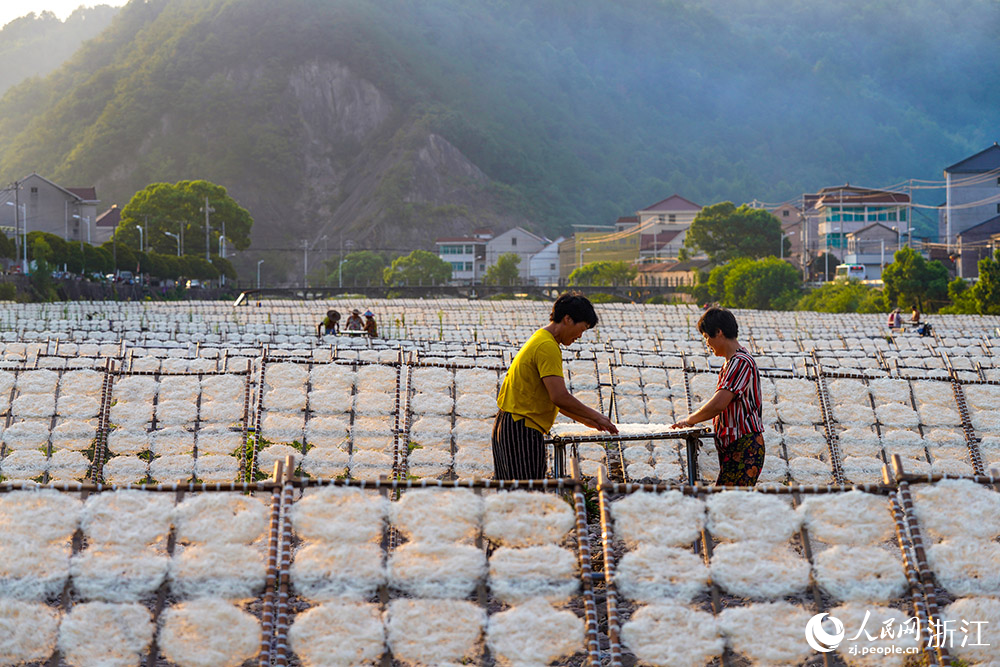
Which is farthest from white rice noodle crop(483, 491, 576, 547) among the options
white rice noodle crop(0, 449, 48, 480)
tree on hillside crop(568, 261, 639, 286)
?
tree on hillside crop(568, 261, 639, 286)

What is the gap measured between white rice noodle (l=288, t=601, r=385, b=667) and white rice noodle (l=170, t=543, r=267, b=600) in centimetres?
25

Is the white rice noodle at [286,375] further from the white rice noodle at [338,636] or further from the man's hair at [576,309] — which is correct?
the white rice noodle at [338,636]

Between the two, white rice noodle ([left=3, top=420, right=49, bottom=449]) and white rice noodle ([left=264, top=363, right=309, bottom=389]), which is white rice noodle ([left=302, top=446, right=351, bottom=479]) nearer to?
white rice noodle ([left=264, top=363, right=309, bottom=389])

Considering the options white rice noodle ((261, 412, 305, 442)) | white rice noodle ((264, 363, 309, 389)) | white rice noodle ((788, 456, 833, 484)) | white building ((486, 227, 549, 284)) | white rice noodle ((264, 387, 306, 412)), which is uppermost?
white building ((486, 227, 549, 284))

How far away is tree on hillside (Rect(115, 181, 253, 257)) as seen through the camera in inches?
4075

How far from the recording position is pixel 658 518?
423cm

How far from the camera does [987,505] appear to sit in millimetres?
4281

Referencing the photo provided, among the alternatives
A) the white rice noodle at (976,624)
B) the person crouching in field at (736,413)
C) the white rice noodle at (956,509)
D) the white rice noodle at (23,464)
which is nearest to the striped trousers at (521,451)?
the person crouching in field at (736,413)

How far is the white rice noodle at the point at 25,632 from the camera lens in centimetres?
380

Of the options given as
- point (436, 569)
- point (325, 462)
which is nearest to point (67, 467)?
point (325, 462)

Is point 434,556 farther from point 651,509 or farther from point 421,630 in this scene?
point 651,509

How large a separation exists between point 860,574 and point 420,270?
443ft

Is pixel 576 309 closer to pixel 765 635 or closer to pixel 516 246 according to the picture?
pixel 765 635

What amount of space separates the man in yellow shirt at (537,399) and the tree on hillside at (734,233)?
334ft
